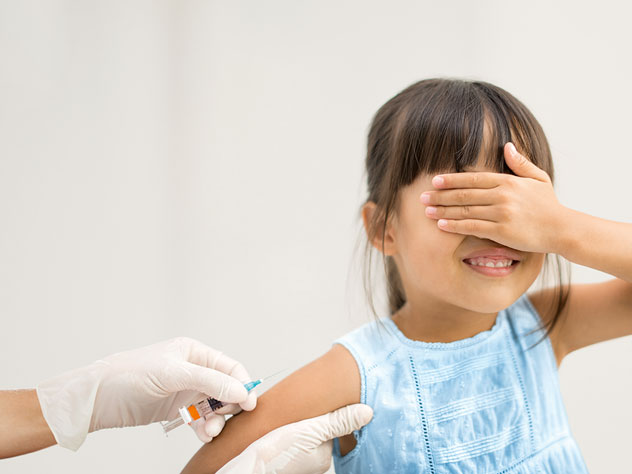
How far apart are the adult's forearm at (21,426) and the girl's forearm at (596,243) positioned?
0.97m

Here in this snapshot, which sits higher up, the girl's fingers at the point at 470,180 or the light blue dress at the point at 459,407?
the girl's fingers at the point at 470,180

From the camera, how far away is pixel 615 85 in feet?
5.65

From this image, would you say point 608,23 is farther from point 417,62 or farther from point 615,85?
point 417,62

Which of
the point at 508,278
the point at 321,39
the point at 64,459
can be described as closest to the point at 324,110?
the point at 321,39

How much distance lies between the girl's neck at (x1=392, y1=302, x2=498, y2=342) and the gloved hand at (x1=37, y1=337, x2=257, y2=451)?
357 millimetres

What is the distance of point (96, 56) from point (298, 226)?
2.54 ft

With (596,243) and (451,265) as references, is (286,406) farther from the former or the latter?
(596,243)

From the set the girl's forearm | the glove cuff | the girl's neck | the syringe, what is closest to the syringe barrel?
the syringe

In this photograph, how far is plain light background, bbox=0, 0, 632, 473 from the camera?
167cm

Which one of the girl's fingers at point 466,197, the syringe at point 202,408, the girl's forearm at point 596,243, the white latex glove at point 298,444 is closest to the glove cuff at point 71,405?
the syringe at point 202,408

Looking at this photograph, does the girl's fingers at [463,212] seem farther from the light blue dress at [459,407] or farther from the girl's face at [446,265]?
the light blue dress at [459,407]

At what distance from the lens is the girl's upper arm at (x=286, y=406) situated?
1056mm

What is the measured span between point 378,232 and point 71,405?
25.9 inches

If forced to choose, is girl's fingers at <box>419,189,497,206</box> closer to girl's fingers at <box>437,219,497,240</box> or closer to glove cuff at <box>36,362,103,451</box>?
girl's fingers at <box>437,219,497,240</box>
